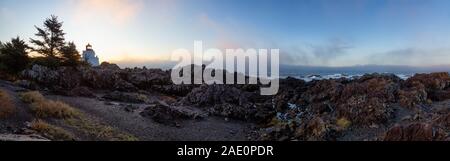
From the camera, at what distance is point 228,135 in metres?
22.6

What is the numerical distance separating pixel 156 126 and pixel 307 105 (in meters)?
12.1

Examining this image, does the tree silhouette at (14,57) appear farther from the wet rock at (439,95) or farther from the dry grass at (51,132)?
the wet rock at (439,95)

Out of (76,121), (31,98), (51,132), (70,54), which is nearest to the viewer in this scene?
(51,132)

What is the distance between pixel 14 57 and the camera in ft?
126

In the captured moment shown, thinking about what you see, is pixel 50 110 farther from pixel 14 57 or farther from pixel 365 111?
pixel 14 57

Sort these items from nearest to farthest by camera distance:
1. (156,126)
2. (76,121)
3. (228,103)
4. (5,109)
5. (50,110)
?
1. (5,109)
2. (76,121)
3. (50,110)
4. (156,126)
5. (228,103)

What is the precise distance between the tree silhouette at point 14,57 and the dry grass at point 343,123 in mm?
33790

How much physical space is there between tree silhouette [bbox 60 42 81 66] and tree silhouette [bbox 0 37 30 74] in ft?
12.4

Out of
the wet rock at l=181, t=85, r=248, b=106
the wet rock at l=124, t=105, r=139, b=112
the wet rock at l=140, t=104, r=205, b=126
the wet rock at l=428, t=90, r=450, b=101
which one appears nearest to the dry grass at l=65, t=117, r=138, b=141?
the wet rock at l=140, t=104, r=205, b=126

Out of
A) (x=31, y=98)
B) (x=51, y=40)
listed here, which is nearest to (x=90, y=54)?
(x=51, y=40)
